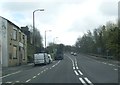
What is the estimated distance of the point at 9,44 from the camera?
5312 cm

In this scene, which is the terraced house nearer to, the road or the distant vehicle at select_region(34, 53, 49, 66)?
the distant vehicle at select_region(34, 53, 49, 66)

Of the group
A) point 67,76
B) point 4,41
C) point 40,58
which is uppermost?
point 4,41

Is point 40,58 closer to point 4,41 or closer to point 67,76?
point 4,41

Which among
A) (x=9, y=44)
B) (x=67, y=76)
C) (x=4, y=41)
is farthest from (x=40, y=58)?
(x=67, y=76)

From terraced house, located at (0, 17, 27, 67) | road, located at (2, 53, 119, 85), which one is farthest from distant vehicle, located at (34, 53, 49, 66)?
road, located at (2, 53, 119, 85)

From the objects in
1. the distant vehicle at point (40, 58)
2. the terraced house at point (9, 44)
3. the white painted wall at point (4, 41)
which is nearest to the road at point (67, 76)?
the white painted wall at point (4, 41)

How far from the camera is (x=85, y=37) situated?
526 feet

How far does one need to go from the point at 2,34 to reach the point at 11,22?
4401 millimetres

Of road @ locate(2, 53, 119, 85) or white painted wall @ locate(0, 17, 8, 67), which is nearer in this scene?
road @ locate(2, 53, 119, 85)

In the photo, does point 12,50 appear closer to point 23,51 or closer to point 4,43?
point 4,43

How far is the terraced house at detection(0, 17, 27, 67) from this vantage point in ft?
168

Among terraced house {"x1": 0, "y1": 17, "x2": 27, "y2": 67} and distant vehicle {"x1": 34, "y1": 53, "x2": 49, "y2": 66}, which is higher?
terraced house {"x1": 0, "y1": 17, "x2": 27, "y2": 67}

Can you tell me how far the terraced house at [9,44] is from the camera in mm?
51062

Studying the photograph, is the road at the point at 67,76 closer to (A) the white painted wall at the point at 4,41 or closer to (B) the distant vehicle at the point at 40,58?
(A) the white painted wall at the point at 4,41
